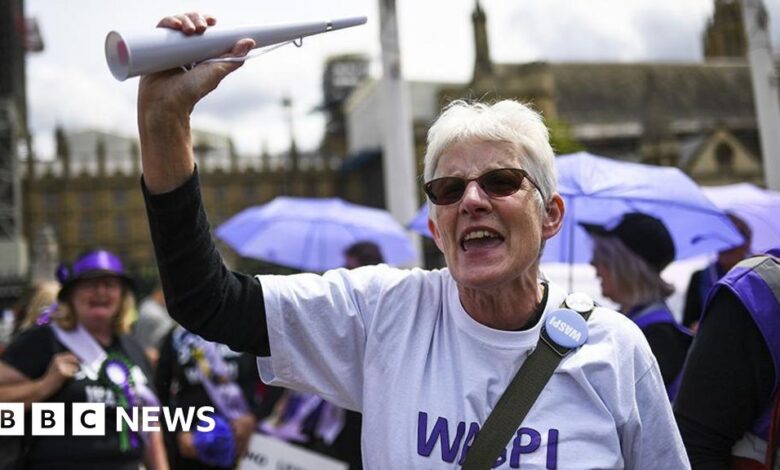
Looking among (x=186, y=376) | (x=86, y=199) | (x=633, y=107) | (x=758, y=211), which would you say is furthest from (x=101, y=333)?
(x=86, y=199)

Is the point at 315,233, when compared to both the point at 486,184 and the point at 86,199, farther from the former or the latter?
the point at 86,199

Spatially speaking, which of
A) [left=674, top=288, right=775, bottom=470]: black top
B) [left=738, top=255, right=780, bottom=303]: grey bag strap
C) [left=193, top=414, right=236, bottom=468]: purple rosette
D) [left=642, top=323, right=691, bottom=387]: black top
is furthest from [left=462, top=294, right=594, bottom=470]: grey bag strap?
[left=193, top=414, right=236, bottom=468]: purple rosette

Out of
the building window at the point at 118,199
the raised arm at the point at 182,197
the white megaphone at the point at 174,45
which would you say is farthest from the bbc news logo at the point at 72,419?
the building window at the point at 118,199

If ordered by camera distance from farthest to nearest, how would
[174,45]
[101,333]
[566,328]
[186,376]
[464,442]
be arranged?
1. [186,376]
2. [101,333]
3. [566,328]
4. [464,442]
5. [174,45]

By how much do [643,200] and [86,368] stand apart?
2.96 m

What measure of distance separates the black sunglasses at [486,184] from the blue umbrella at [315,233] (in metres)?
5.23

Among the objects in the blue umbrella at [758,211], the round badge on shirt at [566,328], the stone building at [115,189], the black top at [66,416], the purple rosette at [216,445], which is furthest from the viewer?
the stone building at [115,189]

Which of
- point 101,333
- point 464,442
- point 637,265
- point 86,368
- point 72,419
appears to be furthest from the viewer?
point 101,333

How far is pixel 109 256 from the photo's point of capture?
392cm

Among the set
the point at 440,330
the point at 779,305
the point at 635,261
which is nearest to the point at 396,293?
the point at 440,330

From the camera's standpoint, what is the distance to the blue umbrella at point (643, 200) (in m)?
4.22

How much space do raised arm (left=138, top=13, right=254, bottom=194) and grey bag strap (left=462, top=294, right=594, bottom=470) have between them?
0.75 metres

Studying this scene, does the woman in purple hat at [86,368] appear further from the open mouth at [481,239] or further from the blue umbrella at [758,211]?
the blue umbrella at [758,211]

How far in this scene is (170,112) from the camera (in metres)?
1.35
